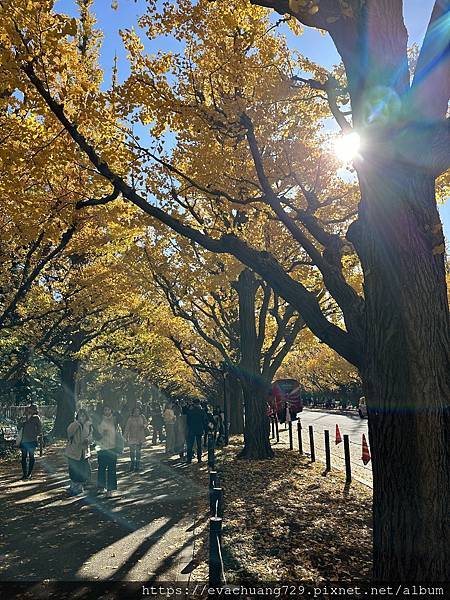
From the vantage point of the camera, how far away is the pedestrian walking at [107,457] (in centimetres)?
Result: 1041

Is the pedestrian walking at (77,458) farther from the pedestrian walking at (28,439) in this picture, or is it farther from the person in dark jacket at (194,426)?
the person in dark jacket at (194,426)

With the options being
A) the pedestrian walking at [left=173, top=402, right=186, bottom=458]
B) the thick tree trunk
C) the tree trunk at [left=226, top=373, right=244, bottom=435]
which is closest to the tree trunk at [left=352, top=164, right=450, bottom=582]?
the thick tree trunk

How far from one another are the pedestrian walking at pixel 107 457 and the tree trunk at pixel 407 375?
289 inches

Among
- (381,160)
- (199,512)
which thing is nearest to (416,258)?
(381,160)

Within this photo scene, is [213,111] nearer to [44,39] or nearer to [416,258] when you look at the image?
[44,39]

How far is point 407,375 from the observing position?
405 centimetres

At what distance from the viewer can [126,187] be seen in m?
6.43

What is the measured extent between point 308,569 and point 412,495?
2.04 meters

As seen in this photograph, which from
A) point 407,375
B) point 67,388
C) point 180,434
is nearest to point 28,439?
point 180,434

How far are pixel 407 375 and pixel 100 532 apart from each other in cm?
512

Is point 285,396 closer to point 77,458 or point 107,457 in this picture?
point 107,457

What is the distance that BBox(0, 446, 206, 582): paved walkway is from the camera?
5492mm

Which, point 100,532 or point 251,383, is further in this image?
point 251,383

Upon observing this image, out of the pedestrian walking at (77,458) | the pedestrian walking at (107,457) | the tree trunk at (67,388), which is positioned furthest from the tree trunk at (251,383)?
the tree trunk at (67,388)
